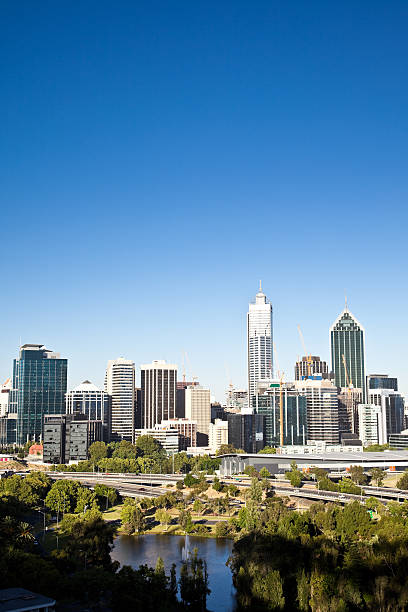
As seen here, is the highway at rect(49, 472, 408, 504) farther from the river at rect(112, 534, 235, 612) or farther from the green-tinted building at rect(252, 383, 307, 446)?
the green-tinted building at rect(252, 383, 307, 446)

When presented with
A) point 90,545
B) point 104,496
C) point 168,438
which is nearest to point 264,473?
point 104,496

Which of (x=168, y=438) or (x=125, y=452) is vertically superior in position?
(x=168, y=438)

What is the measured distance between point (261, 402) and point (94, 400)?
50095 mm

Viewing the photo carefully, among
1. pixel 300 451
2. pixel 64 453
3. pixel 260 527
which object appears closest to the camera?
pixel 260 527

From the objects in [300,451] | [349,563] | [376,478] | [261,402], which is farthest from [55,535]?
[261,402]

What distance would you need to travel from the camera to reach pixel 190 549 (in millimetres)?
66438

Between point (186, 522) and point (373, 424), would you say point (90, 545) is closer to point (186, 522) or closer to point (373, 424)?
point (186, 522)

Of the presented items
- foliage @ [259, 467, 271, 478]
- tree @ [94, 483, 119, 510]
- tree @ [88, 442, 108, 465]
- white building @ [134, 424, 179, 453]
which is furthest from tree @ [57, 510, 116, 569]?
white building @ [134, 424, 179, 453]

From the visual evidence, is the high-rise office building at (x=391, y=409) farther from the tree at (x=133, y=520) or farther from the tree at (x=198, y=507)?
the tree at (x=133, y=520)

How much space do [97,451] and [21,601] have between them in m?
108

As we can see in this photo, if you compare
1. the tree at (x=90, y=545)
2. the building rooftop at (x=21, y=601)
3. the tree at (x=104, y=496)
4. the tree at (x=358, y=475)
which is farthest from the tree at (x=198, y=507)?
the building rooftop at (x=21, y=601)

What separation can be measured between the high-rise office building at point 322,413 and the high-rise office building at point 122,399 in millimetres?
49796

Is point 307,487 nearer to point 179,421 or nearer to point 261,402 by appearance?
point 261,402

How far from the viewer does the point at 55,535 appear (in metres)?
70.4
